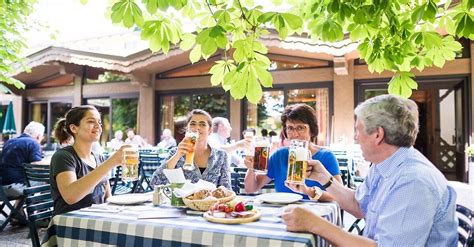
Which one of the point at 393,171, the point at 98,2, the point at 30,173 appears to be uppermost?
the point at 98,2

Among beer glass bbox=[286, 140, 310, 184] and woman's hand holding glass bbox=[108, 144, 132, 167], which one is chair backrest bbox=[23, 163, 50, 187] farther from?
beer glass bbox=[286, 140, 310, 184]

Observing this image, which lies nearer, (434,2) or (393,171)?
(393,171)

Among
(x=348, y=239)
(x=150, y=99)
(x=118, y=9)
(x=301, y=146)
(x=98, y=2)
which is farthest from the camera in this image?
(x=150, y=99)

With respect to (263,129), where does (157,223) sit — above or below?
below

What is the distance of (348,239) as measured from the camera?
146 cm

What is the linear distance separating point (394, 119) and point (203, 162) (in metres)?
1.63

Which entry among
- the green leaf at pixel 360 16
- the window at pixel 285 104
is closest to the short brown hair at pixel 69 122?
the green leaf at pixel 360 16

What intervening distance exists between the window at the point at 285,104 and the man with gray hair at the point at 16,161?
4881mm

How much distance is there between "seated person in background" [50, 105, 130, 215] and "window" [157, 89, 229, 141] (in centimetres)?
660

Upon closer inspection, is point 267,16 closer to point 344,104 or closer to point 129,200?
point 129,200

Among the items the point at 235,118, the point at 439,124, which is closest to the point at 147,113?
the point at 235,118

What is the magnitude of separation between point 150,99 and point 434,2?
29.1 feet

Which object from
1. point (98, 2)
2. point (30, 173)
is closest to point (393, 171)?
point (98, 2)

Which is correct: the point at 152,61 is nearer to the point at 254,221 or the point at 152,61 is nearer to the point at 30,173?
the point at 30,173
